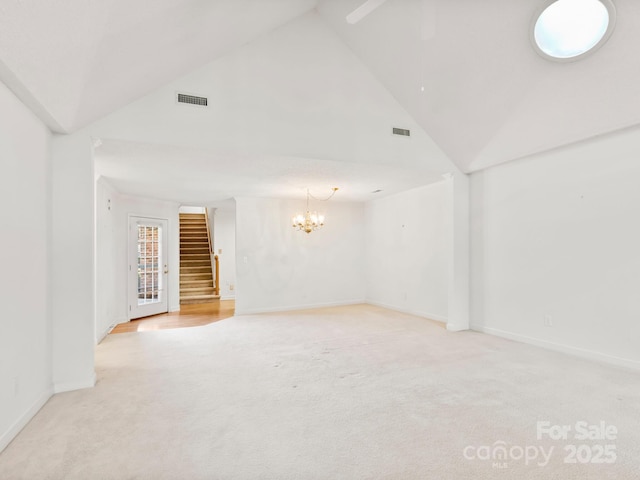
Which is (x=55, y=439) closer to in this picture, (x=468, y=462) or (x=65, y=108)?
(x=65, y=108)

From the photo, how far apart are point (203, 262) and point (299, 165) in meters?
6.66

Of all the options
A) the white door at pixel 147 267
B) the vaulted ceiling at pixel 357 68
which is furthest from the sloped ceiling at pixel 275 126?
the white door at pixel 147 267

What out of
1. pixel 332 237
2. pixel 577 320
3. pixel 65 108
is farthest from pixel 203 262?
pixel 577 320

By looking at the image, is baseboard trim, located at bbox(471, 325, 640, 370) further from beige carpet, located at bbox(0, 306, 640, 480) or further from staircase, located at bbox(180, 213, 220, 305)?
staircase, located at bbox(180, 213, 220, 305)

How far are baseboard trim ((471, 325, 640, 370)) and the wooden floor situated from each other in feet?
15.9

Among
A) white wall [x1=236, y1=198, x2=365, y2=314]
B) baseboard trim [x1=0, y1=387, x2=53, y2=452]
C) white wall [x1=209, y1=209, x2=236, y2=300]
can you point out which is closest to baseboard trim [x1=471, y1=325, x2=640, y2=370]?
white wall [x1=236, y1=198, x2=365, y2=314]

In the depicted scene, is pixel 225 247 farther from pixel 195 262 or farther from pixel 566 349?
pixel 566 349

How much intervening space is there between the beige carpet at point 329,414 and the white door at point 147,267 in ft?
7.75

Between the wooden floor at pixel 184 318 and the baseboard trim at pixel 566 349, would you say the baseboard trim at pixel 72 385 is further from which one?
the baseboard trim at pixel 566 349

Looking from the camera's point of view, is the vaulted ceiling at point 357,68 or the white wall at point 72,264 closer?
the vaulted ceiling at point 357,68

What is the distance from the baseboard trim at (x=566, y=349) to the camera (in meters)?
3.68

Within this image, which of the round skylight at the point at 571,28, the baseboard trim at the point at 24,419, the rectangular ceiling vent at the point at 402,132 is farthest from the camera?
the rectangular ceiling vent at the point at 402,132

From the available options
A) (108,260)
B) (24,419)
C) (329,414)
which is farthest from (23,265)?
(108,260)

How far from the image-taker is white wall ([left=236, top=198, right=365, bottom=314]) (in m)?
7.17
